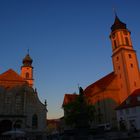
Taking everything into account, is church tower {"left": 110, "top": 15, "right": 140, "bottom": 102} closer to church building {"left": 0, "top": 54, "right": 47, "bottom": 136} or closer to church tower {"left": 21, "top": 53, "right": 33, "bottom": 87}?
church building {"left": 0, "top": 54, "right": 47, "bottom": 136}

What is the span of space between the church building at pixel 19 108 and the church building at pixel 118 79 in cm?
1787

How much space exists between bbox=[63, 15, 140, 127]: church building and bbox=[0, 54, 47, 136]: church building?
17.9 m

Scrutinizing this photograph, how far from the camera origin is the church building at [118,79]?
169 feet

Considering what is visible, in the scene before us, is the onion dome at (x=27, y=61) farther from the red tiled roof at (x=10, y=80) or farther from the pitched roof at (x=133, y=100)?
the pitched roof at (x=133, y=100)

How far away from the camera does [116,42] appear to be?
5706 cm

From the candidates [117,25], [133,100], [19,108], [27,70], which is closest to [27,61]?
[27,70]

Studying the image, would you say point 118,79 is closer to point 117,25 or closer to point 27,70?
point 117,25

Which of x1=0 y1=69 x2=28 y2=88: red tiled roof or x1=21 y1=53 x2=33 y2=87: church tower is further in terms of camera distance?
x1=21 y1=53 x2=33 y2=87: church tower

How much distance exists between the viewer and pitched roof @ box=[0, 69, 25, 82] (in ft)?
146

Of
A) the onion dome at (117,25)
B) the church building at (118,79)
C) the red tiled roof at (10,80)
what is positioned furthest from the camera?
the onion dome at (117,25)

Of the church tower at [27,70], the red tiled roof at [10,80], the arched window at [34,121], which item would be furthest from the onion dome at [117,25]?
the arched window at [34,121]

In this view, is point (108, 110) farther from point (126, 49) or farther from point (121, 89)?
point (126, 49)

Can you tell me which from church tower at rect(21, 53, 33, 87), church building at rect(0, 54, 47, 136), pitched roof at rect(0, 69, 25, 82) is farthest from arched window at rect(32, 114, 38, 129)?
church tower at rect(21, 53, 33, 87)

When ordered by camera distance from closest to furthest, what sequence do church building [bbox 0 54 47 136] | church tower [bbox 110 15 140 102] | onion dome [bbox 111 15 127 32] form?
church building [bbox 0 54 47 136] < church tower [bbox 110 15 140 102] < onion dome [bbox 111 15 127 32]
